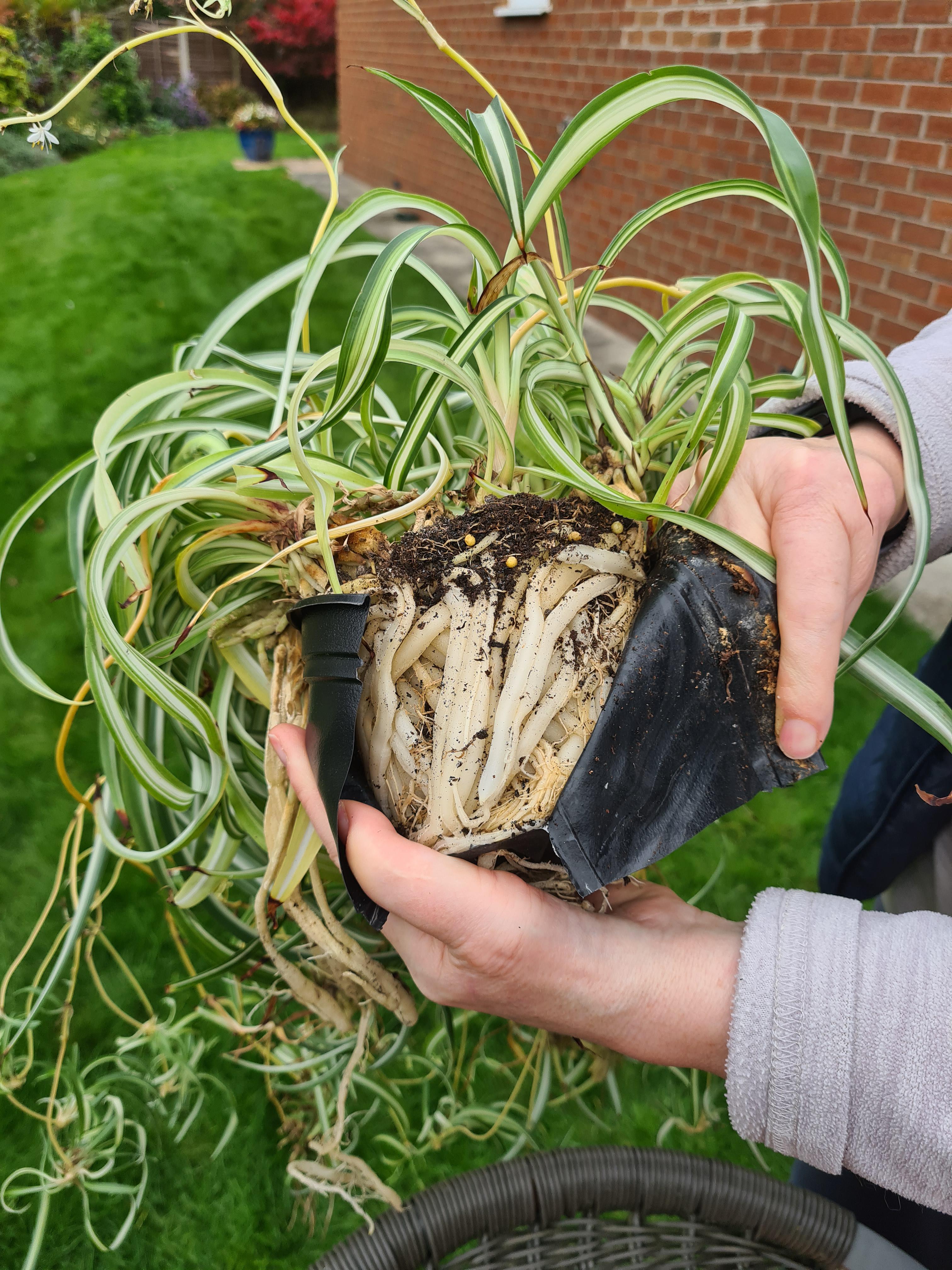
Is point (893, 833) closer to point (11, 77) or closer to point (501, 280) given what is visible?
point (501, 280)

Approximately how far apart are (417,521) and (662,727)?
24 cm

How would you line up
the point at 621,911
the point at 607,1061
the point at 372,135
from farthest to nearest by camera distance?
the point at 372,135, the point at 607,1061, the point at 621,911

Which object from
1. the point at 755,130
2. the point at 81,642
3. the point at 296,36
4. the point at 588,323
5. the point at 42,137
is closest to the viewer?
the point at 42,137

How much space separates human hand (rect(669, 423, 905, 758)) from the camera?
573 mm

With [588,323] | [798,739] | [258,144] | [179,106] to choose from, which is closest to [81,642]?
[179,106]

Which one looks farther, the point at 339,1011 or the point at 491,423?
the point at 339,1011

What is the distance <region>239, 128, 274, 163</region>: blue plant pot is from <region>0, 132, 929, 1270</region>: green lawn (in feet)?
0.31

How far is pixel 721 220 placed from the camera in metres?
2.81

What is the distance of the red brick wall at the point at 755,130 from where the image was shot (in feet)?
6.69

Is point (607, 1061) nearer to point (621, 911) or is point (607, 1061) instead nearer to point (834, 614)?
point (621, 911)

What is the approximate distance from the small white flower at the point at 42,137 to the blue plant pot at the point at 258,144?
248 centimetres

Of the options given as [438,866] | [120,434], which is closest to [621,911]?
[438,866]

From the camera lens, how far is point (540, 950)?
60cm

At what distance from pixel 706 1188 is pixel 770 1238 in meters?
0.08
